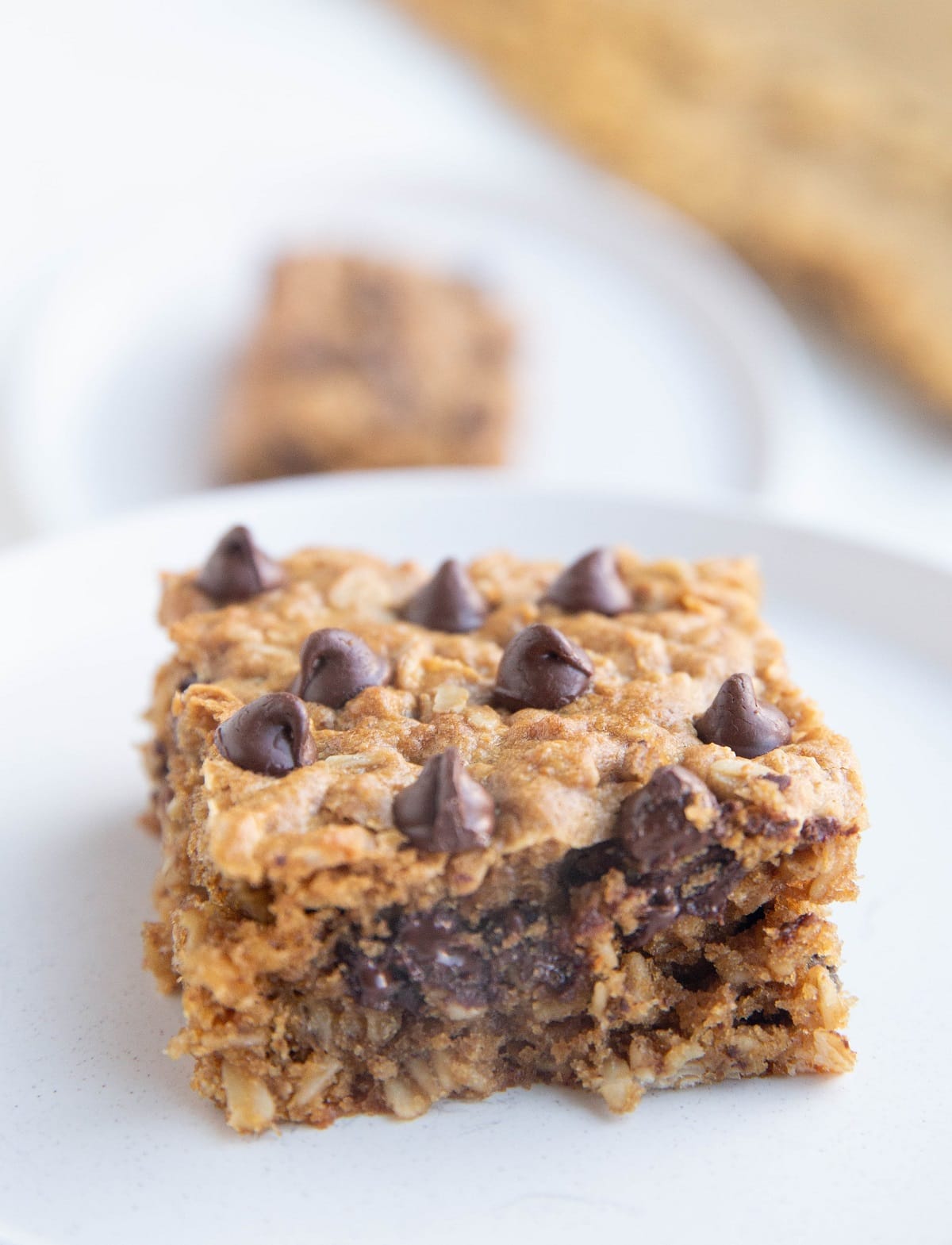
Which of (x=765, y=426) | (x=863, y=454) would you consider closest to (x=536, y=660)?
(x=765, y=426)

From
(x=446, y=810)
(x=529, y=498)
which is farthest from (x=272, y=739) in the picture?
(x=529, y=498)

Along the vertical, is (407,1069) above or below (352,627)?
below

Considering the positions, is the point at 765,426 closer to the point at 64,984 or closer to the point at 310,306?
the point at 310,306

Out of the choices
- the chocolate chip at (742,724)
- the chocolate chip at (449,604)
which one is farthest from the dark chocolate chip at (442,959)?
the chocolate chip at (449,604)

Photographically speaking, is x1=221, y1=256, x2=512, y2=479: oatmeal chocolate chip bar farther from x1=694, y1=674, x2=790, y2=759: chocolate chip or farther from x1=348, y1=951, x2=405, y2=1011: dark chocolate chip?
x1=348, y1=951, x2=405, y2=1011: dark chocolate chip

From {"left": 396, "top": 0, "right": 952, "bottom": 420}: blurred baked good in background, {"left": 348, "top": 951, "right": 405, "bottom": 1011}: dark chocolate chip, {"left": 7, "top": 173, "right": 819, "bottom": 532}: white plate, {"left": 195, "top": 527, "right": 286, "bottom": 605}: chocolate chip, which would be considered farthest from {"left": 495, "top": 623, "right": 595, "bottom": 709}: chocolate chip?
{"left": 396, "top": 0, "right": 952, "bottom": 420}: blurred baked good in background

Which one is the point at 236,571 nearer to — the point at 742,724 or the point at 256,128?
the point at 742,724
